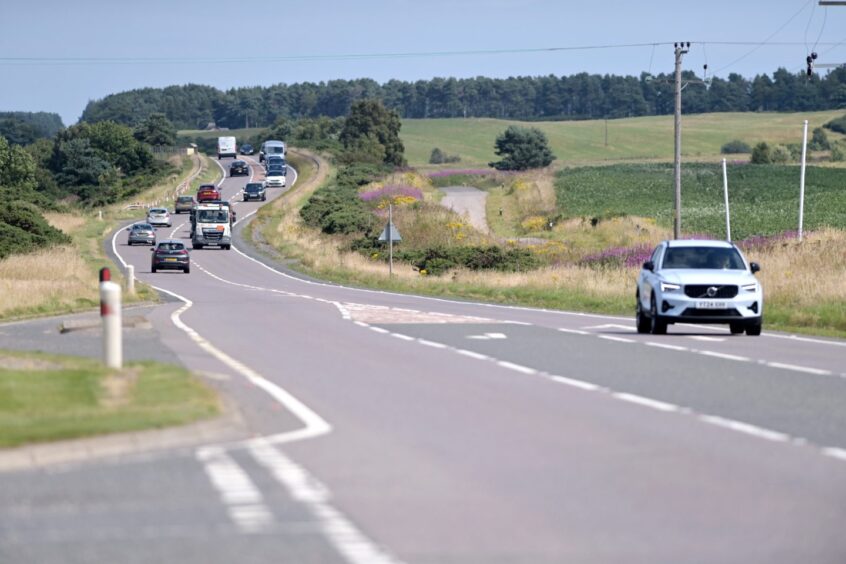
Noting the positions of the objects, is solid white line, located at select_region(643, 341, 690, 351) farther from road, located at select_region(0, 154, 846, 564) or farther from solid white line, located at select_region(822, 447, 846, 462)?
solid white line, located at select_region(822, 447, 846, 462)

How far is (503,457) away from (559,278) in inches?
1350

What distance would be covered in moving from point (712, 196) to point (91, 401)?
9342cm

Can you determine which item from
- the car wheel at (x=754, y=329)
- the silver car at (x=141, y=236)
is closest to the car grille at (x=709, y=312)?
the car wheel at (x=754, y=329)

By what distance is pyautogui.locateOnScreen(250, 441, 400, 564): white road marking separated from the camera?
7.17 m

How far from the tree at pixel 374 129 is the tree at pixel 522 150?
569 inches

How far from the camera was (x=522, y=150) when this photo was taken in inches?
6757

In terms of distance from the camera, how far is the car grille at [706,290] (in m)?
24.2

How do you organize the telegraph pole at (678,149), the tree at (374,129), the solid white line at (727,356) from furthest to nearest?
1. the tree at (374,129)
2. the telegraph pole at (678,149)
3. the solid white line at (727,356)

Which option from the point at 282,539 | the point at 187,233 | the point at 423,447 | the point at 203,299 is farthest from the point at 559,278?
the point at 187,233

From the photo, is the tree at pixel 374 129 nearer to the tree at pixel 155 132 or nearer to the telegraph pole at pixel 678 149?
the tree at pixel 155 132

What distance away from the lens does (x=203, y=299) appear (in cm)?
4088

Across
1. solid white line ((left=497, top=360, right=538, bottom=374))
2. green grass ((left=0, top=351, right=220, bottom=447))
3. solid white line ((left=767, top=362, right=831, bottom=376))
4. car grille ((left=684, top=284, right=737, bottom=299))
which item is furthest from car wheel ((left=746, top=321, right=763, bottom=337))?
green grass ((left=0, top=351, right=220, bottom=447))

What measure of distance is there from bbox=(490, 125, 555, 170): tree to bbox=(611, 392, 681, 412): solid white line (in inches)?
6159

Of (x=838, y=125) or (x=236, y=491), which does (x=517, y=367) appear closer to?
(x=236, y=491)
